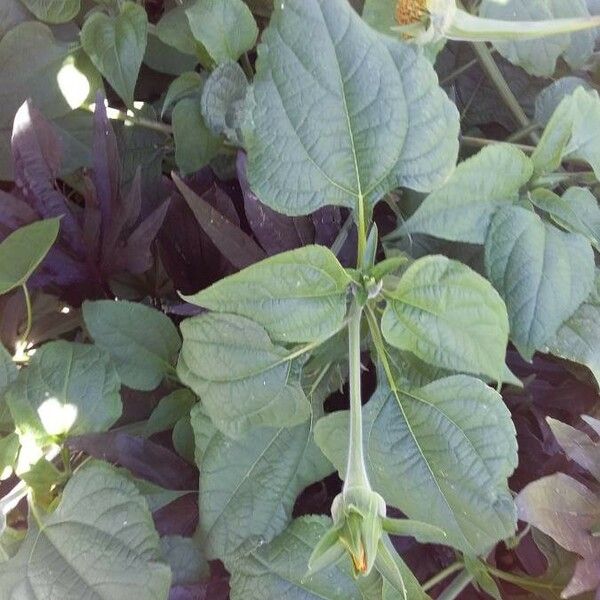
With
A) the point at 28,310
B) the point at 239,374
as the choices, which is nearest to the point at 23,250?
the point at 28,310

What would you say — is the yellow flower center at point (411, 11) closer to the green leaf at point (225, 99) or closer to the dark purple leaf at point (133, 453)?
the green leaf at point (225, 99)

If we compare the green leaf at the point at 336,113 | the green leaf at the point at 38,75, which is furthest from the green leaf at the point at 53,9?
the green leaf at the point at 336,113

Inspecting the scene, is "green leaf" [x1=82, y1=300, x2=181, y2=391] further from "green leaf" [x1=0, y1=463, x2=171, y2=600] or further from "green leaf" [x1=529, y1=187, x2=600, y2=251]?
"green leaf" [x1=529, y1=187, x2=600, y2=251]

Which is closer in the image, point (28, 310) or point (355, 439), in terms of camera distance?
point (355, 439)


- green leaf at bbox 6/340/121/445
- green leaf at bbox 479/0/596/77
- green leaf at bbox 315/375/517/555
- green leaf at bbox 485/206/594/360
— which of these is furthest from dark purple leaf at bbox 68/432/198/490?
green leaf at bbox 479/0/596/77

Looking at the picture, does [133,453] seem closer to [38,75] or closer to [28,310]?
[28,310]

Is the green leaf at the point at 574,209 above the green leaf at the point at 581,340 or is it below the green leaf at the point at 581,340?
above
